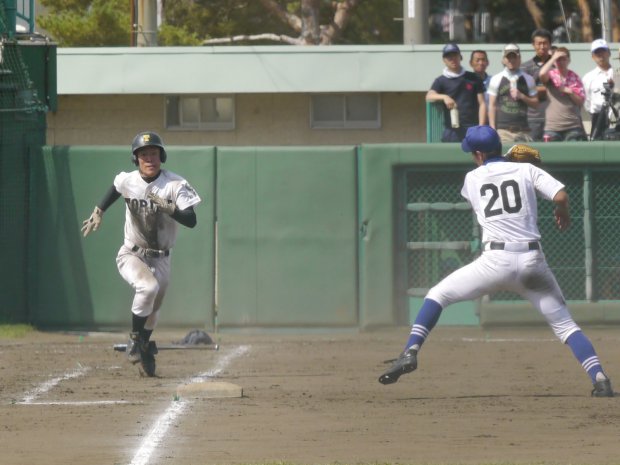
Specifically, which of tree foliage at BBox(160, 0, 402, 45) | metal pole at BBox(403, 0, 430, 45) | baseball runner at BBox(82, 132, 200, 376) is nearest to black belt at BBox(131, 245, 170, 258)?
baseball runner at BBox(82, 132, 200, 376)

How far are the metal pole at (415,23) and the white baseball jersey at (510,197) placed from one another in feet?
56.9

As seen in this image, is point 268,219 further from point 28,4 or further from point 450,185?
point 28,4

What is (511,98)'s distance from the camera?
14898 millimetres

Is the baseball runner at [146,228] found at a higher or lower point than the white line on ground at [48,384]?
higher

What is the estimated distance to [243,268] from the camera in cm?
1487

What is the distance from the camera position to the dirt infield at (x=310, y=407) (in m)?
7.23

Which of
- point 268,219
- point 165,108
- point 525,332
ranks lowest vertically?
point 525,332

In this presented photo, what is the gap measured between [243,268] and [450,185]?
247 cm

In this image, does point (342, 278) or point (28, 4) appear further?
point (28, 4)

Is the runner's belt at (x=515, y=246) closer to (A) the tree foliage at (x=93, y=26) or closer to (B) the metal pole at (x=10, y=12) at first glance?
(B) the metal pole at (x=10, y=12)

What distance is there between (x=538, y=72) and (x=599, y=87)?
71 centimetres

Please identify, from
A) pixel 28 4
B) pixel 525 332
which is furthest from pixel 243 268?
pixel 28 4

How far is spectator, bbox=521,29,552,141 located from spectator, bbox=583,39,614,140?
0.53m

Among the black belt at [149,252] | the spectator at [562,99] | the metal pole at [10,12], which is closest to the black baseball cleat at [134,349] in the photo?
the black belt at [149,252]
